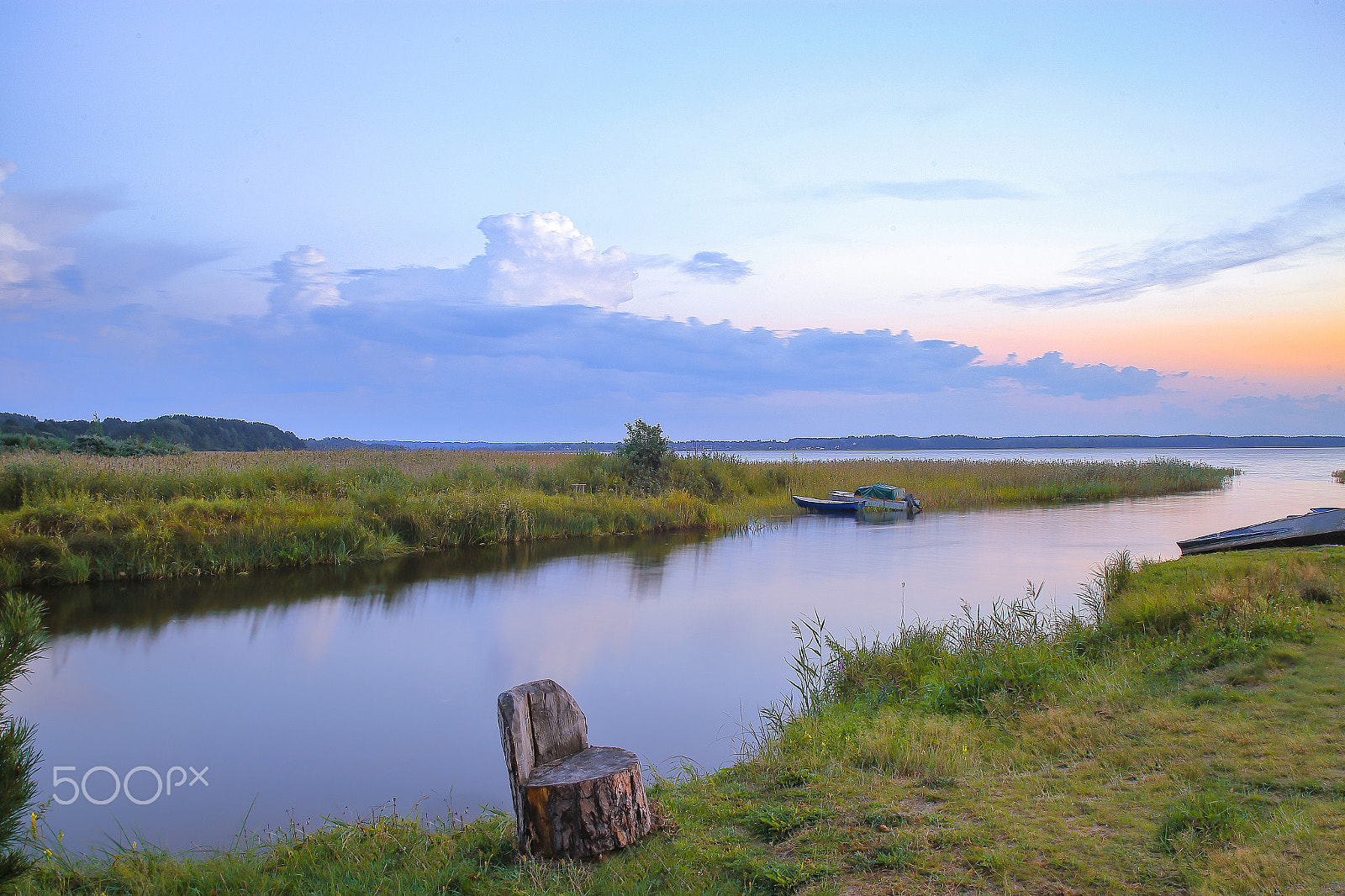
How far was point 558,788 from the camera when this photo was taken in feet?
12.0

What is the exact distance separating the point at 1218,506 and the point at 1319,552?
25.5 metres

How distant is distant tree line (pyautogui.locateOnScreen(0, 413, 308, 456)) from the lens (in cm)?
3016

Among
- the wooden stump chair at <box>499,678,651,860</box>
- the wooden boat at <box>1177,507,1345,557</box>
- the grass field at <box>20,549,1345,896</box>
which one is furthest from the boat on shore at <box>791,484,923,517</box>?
the wooden stump chair at <box>499,678,651,860</box>

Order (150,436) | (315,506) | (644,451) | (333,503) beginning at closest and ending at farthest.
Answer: (315,506) < (333,503) < (644,451) < (150,436)

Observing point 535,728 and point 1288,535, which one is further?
point 1288,535

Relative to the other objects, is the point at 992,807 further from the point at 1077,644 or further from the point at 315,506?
the point at 315,506

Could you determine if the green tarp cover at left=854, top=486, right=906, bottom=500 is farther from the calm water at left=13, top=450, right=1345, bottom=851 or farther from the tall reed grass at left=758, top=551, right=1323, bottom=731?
the tall reed grass at left=758, top=551, right=1323, bottom=731

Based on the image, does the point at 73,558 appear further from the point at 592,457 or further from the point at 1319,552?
the point at 1319,552

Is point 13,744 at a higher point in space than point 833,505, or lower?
higher

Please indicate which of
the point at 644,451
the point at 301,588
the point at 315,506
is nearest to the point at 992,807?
the point at 301,588

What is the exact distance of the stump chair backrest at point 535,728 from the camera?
150 inches

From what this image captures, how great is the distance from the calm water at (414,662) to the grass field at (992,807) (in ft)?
Answer: 3.88

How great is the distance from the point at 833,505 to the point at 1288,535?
17405 millimetres

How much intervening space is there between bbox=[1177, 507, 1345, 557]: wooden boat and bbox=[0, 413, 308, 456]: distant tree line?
33882 millimetres
